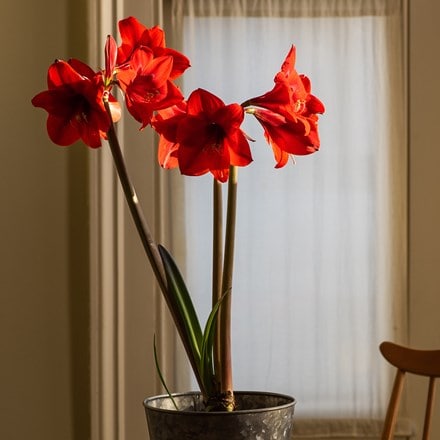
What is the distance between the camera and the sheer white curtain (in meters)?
2.34

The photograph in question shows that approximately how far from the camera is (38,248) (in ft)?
6.40

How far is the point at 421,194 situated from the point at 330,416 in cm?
65

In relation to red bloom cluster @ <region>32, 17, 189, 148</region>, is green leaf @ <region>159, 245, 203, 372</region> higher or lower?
lower

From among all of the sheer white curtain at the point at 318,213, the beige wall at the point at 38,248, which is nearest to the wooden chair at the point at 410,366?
the sheer white curtain at the point at 318,213

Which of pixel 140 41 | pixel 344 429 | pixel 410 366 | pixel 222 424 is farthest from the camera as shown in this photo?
pixel 344 429

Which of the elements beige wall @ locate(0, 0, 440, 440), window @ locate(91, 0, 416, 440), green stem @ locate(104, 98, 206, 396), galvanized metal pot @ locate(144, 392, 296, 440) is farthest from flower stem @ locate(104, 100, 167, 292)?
window @ locate(91, 0, 416, 440)

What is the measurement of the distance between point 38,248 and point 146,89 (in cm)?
128

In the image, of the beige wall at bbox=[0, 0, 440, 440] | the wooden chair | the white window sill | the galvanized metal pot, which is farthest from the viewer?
the white window sill

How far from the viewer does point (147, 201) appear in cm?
225

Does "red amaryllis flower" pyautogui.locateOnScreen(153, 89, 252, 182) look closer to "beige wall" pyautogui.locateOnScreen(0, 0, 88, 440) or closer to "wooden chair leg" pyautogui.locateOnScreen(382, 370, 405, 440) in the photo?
"wooden chair leg" pyautogui.locateOnScreen(382, 370, 405, 440)

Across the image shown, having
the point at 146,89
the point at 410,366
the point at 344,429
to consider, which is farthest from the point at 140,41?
the point at 344,429

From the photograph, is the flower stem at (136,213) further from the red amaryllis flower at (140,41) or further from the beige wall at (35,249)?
the beige wall at (35,249)

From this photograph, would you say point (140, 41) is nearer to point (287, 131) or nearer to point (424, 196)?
point (287, 131)

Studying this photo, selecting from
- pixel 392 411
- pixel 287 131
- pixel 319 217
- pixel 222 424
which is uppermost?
pixel 287 131
